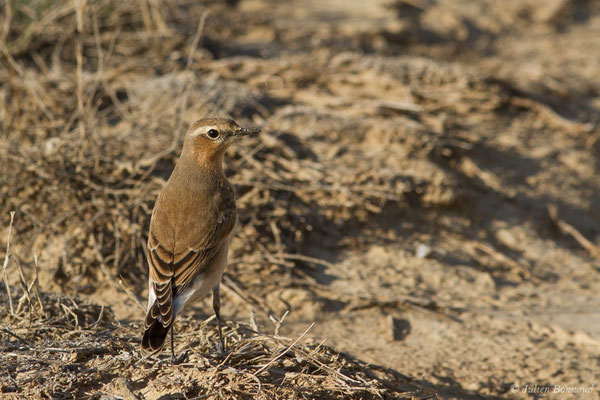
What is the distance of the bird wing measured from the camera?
4469 millimetres

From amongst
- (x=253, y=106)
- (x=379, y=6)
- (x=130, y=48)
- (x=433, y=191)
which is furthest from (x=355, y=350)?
(x=379, y=6)

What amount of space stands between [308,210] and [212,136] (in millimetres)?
1895

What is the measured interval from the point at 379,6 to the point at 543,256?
5.41 m

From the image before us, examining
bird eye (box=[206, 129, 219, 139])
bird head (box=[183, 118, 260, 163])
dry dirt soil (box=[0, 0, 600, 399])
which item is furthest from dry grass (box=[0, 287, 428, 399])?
bird eye (box=[206, 129, 219, 139])

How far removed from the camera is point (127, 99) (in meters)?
8.11

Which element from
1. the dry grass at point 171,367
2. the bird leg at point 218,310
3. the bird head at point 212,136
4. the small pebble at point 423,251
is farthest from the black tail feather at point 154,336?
the small pebble at point 423,251

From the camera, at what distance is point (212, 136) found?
5352 millimetres

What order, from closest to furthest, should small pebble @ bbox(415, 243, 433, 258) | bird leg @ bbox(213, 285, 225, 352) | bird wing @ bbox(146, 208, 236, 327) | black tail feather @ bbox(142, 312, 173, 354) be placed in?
black tail feather @ bbox(142, 312, 173, 354)
bird wing @ bbox(146, 208, 236, 327)
bird leg @ bbox(213, 285, 225, 352)
small pebble @ bbox(415, 243, 433, 258)

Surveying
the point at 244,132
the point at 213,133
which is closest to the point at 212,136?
the point at 213,133

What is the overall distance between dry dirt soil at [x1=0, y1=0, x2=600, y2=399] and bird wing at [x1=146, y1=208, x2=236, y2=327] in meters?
0.35

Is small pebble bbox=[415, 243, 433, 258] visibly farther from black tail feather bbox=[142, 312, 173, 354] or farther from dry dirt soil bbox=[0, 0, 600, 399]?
black tail feather bbox=[142, 312, 173, 354]

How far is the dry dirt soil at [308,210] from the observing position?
480cm

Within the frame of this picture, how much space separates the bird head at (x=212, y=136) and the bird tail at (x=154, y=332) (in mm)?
1493

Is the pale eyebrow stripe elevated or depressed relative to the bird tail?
elevated
